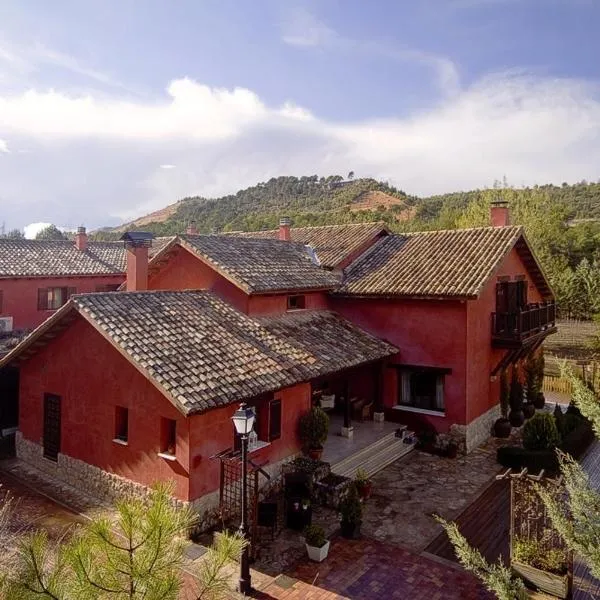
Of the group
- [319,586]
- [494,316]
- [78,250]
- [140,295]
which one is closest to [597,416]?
[319,586]

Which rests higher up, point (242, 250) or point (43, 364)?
point (242, 250)

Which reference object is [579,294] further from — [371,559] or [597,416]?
[597,416]

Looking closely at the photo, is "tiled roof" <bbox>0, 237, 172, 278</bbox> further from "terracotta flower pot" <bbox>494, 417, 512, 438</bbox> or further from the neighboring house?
"terracotta flower pot" <bbox>494, 417, 512, 438</bbox>

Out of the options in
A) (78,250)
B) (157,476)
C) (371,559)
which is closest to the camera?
(371,559)

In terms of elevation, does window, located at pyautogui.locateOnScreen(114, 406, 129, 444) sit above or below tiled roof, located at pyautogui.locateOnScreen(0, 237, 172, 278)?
below

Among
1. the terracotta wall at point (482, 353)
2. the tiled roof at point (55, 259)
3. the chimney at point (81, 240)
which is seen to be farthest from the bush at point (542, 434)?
the chimney at point (81, 240)

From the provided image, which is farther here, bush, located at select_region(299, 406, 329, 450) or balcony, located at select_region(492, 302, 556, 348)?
balcony, located at select_region(492, 302, 556, 348)

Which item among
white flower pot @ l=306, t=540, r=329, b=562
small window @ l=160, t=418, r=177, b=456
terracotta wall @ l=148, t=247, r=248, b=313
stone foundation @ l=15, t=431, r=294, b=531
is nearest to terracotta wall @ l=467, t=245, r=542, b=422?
stone foundation @ l=15, t=431, r=294, b=531
